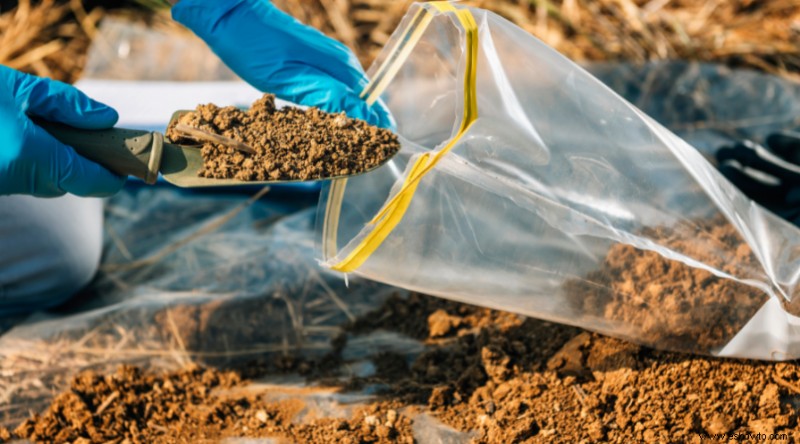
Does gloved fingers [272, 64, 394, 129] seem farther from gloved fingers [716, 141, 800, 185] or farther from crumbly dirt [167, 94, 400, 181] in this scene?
gloved fingers [716, 141, 800, 185]

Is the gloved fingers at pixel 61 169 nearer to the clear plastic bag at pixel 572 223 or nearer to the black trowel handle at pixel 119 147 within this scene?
the black trowel handle at pixel 119 147

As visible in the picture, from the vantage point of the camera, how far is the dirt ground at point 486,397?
3.67 feet

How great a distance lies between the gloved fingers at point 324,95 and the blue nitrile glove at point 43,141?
0.34 meters

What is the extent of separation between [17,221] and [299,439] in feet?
2.46

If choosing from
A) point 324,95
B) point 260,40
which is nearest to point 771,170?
point 324,95

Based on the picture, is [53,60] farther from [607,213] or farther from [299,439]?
[607,213]

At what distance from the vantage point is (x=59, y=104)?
117 cm

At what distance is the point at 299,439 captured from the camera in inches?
46.4

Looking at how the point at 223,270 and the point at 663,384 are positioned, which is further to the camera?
the point at 223,270

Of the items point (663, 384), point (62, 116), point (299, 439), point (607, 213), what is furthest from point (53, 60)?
point (663, 384)

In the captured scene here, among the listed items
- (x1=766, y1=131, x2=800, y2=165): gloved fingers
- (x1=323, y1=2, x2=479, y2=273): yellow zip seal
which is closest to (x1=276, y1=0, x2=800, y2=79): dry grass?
(x1=766, y1=131, x2=800, y2=165): gloved fingers

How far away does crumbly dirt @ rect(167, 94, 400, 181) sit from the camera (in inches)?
44.6

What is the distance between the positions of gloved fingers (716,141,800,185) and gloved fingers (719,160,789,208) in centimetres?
1

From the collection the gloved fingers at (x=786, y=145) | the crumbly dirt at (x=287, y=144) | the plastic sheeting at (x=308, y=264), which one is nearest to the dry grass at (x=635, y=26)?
the plastic sheeting at (x=308, y=264)
